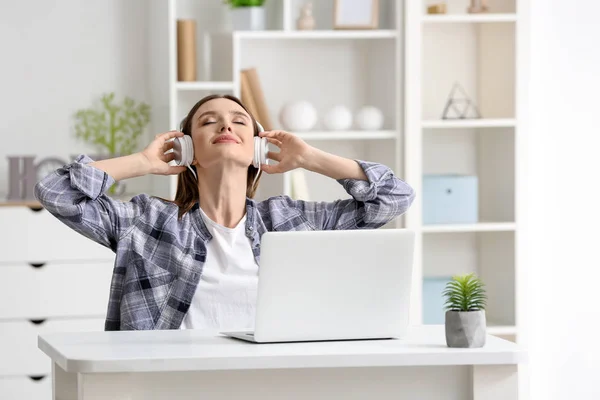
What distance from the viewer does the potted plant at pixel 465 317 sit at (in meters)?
1.63

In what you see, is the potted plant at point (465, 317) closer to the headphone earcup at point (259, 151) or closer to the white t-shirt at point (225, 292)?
the white t-shirt at point (225, 292)

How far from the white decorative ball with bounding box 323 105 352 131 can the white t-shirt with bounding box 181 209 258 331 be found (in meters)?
1.59

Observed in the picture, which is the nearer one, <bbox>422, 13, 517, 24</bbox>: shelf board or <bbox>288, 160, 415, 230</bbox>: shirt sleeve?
<bbox>288, 160, 415, 230</bbox>: shirt sleeve

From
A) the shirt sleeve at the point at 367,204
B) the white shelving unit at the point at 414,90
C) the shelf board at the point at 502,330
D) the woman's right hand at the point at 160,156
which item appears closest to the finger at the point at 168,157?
the woman's right hand at the point at 160,156

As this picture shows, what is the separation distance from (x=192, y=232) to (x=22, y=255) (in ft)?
5.19

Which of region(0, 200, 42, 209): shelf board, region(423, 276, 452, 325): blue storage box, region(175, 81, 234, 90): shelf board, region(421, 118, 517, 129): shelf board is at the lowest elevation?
region(423, 276, 452, 325): blue storage box

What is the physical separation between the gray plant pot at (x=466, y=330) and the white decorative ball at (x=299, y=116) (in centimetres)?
215

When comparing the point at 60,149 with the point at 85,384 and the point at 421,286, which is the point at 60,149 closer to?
the point at 421,286

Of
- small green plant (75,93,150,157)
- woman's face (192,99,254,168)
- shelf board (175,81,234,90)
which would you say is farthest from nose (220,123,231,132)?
small green plant (75,93,150,157)

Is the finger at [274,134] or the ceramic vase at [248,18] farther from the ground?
the ceramic vase at [248,18]

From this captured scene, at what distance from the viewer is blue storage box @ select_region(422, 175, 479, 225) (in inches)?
148

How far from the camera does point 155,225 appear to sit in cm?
229

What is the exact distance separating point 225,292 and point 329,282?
554 mm

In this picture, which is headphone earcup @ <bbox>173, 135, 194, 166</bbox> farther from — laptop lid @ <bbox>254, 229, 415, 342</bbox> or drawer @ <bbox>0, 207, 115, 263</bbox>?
drawer @ <bbox>0, 207, 115, 263</bbox>
